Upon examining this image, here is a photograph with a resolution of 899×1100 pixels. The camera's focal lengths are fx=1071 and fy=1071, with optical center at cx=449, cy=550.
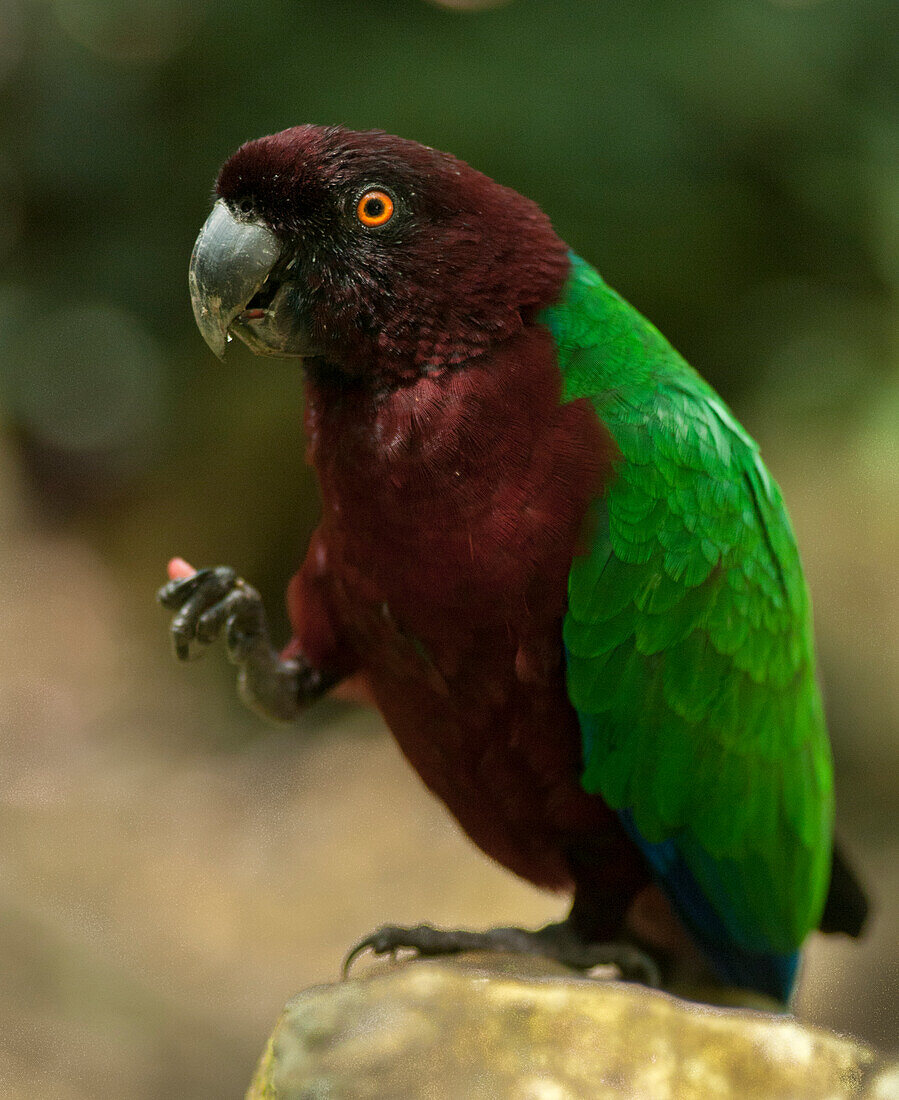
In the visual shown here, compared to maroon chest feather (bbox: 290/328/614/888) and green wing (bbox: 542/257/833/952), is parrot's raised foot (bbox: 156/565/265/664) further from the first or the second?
green wing (bbox: 542/257/833/952)

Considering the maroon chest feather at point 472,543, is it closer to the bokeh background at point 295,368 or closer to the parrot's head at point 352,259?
the parrot's head at point 352,259

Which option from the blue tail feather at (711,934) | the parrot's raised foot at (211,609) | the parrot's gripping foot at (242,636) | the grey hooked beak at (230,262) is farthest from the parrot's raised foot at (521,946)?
the grey hooked beak at (230,262)

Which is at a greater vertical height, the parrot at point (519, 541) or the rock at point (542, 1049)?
the parrot at point (519, 541)

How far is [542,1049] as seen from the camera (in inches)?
55.1

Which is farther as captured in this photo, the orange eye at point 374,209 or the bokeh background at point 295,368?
the bokeh background at point 295,368

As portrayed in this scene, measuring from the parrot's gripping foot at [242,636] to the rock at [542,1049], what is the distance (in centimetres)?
81

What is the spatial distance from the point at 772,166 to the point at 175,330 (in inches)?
112

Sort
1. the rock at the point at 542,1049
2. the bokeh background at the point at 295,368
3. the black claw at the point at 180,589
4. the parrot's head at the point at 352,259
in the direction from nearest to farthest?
1. the rock at the point at 542,1049
2. the parrot's head at the point at 352,259
3. the black claw at the point at 180,589
4. the bokeh background at the point at 295,368

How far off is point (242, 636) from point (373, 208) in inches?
34.7

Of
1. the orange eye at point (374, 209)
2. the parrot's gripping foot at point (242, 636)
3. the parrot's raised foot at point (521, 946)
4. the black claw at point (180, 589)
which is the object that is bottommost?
the parrot's raised foot at point (521, 946)

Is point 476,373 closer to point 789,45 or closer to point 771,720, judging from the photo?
point 771,720

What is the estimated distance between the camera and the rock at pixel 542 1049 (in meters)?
1.35

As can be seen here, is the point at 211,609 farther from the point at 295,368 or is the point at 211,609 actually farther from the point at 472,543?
the point at 295,368

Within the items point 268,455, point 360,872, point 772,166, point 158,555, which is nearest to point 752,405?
point 772,166
